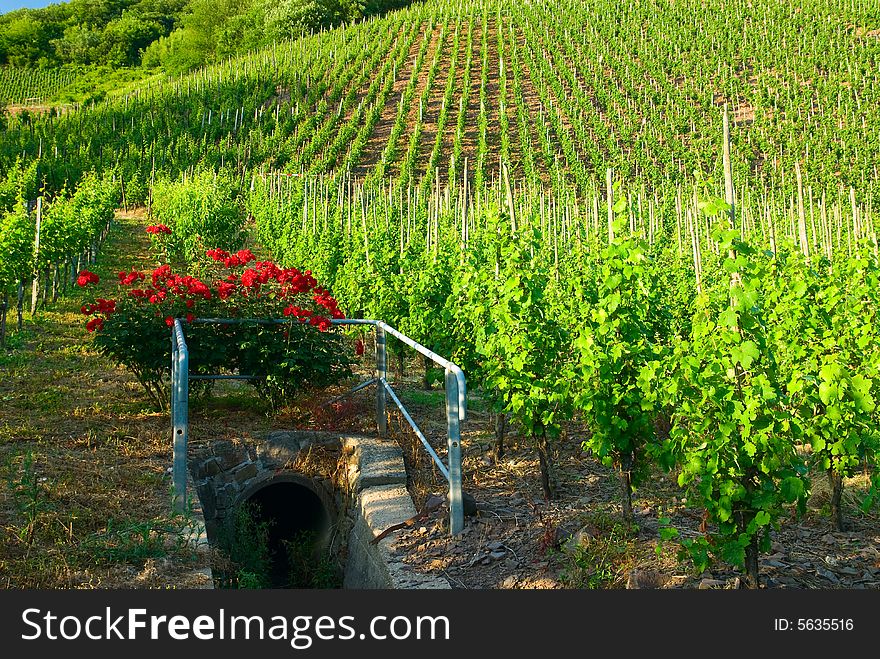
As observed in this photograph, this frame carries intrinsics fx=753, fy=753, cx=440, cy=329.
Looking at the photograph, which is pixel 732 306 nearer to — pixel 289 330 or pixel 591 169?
pixel 289 330

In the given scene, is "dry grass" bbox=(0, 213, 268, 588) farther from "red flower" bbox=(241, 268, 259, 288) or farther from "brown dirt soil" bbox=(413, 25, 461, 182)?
"brown dirt soil" bbox=(413, 25, 461, 182)

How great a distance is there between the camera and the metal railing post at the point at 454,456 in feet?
13.9

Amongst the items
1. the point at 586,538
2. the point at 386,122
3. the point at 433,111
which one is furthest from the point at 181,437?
the point at 433,111

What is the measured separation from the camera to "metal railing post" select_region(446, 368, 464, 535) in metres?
4.25

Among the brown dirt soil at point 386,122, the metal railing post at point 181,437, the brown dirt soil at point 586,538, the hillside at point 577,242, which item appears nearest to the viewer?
the hillside at point 577,242

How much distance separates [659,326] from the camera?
5.87 m

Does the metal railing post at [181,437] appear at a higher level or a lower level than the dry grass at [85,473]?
higher

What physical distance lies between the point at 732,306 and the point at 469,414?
4.32 meters

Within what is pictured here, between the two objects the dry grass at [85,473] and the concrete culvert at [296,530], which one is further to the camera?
the concrete culvert at [296,530]

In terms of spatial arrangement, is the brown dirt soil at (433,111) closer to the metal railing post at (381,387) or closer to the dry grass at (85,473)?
the dry grass at (85,473)

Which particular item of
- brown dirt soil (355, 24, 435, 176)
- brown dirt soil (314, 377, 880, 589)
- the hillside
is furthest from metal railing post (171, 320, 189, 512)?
brown dirt soil (355, 24, 435, 176)

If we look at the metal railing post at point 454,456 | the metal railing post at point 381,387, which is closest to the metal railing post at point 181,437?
the metal railing post at point 454,456

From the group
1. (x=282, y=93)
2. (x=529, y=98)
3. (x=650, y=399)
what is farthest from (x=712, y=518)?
(x=282, y=93)

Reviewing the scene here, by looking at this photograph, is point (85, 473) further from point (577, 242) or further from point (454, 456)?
point (577, 242)
